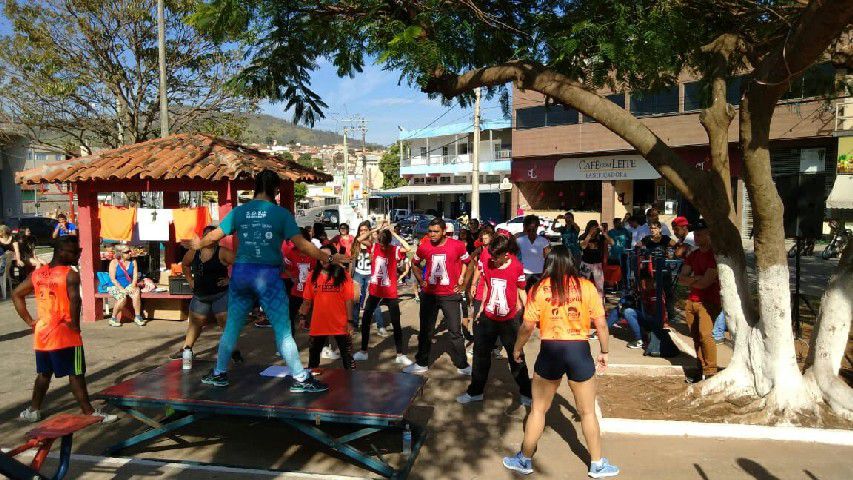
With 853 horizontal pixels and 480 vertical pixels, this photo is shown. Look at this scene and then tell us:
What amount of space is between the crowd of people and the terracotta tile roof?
1.70m

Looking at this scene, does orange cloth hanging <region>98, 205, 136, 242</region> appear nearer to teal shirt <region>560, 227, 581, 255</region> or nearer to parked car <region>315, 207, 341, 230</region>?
teal shirt <region>560, 227, 581, 255</region>

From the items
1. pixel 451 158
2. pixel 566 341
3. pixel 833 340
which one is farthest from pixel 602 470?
pixel 451 158

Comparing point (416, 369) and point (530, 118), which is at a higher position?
point (530, 118)

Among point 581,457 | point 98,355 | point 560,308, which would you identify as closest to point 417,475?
point 581,457

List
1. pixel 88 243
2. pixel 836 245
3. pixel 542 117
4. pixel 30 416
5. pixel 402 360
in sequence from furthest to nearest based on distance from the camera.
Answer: pixel 542 117, pixel 836 245, pixel 88 243, pixel 402 360, pixel 30 416

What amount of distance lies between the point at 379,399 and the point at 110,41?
1565cm

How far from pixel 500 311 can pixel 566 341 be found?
1562 mm

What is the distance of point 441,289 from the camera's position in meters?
7.21

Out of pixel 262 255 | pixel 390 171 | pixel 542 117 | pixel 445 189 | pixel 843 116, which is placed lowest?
pixel 262 255

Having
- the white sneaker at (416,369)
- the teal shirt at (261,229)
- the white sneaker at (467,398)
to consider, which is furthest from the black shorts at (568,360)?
the white sneaker at (416,369)

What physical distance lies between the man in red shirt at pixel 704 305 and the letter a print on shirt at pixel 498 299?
7.20 feet

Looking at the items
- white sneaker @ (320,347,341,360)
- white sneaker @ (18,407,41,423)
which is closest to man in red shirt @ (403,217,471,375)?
white sneaker @ (320,347,341,360)

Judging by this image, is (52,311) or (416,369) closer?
(52,311)

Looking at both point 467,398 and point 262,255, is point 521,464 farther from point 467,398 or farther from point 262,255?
point 262,255
